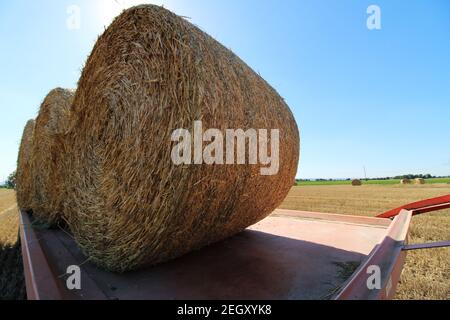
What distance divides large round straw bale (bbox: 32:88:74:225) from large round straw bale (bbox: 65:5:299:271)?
1.00m

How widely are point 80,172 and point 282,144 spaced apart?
6.38ft

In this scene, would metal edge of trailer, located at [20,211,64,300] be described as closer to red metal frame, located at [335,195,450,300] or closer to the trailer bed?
the trailer bed

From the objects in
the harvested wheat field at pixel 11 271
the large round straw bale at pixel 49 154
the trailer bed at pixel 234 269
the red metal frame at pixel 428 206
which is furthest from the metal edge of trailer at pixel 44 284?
the red metal frame at pixel 428 206

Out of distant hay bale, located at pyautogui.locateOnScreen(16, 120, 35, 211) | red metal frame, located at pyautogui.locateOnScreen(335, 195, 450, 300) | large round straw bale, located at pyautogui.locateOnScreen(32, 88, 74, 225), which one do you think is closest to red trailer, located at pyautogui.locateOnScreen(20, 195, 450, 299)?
red metal frame, located at pyautogui.locateOnScreen(335, 195, 450, 300)

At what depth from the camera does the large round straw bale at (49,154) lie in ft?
11.5

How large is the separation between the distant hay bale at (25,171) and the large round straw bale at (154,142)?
111 inches

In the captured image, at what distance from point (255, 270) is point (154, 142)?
1223 mm

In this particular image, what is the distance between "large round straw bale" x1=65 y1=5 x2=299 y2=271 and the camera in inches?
73.5

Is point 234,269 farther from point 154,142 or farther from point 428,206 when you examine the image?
point 428,206

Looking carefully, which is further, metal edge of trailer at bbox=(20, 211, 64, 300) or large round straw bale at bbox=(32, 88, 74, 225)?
large round straw bale at bbox=(32, 88, 74, 225)

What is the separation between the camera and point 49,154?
12.0ft

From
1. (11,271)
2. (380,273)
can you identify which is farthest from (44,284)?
(11,271)

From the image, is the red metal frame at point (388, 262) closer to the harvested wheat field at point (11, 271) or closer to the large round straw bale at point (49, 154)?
the harvested wheat field at point (11, 271)

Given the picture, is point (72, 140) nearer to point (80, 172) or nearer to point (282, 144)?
point (80, 172)
